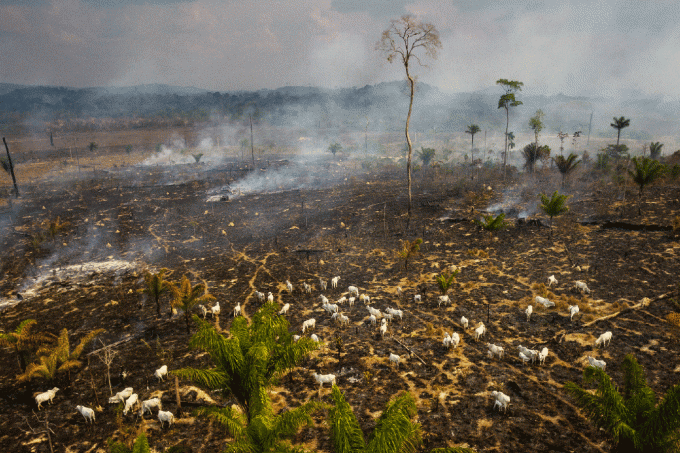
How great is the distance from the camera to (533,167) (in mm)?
51125

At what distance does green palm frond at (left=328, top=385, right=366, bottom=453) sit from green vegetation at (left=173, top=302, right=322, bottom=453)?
692 mm

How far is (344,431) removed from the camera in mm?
6547

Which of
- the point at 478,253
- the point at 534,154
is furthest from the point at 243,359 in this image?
the point at 534,154

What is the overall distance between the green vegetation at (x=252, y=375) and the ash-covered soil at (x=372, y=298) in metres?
2.77

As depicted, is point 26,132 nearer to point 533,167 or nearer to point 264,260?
point 264,260

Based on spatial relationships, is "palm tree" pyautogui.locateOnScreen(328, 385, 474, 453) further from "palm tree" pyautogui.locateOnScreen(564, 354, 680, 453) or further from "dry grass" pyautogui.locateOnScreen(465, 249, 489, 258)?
"dry grass" pyautogui.locateOnScreen(465, 249, 489, 258)

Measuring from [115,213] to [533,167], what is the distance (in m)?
53.4

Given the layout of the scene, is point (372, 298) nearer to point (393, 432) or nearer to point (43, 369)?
point (393, 432)

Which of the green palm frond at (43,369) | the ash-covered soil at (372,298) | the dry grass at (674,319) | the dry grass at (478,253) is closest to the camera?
the ash-covered soil at (372,298)

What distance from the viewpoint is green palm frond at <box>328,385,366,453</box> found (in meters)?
6.48

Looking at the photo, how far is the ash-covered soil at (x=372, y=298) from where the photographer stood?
10.6m

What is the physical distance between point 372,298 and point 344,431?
1196cm

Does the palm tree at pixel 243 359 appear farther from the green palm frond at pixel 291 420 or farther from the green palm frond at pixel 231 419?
the green palm frond at pixel 291 420

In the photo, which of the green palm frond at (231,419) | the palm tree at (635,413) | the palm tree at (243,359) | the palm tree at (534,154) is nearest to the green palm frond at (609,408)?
Result: the palm tree at (635,413)
